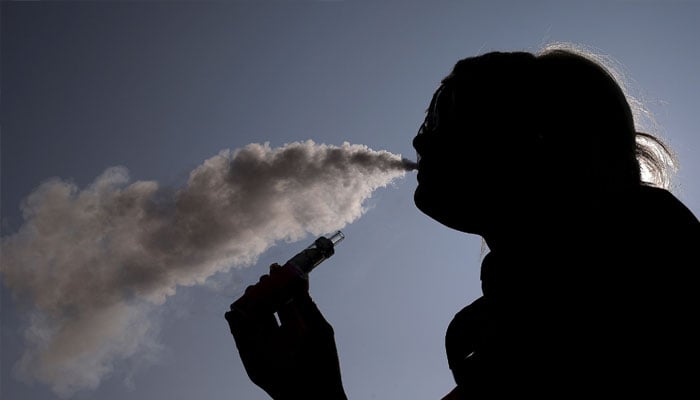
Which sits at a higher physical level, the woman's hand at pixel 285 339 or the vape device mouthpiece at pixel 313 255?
the vape device mouthpiece at pixel 313 255

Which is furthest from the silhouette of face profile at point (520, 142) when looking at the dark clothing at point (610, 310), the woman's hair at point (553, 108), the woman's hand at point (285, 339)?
the woman's hand at point (285, 339)

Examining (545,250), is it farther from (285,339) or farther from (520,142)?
(285,339)

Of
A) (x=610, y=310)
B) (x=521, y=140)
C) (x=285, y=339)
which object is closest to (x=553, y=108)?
(x=521, y=140)

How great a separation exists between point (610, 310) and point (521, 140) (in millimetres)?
1277

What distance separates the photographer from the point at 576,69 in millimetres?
2971

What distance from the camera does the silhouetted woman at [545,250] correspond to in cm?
159

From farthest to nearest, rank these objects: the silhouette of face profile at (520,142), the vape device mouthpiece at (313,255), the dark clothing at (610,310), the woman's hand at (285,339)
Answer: the vape device mouthpiece at (313,255) → the woman's hand at (285,339) → the silhouette of face profile at (520,142) → the dark clothing at (610,310)

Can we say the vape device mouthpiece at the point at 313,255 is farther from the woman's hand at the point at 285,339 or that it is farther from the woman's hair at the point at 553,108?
the woman's hair at the point at 553,108

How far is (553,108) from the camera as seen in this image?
9.11ft

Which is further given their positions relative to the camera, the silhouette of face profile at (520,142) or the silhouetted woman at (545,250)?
the silhouette of face profile at (520,142)

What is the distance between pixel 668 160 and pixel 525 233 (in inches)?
67.8

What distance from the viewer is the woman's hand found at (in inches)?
108

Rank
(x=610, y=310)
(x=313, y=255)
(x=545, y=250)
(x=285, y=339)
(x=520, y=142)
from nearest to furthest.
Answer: (x=610, y=310) < (x=545, y=250) < (x=520, y=142) < (x=285, y=339) < (x=313, y=255)

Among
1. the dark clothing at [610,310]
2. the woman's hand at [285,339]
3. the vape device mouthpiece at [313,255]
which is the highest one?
the vape device mouthpiece at [313,255]
